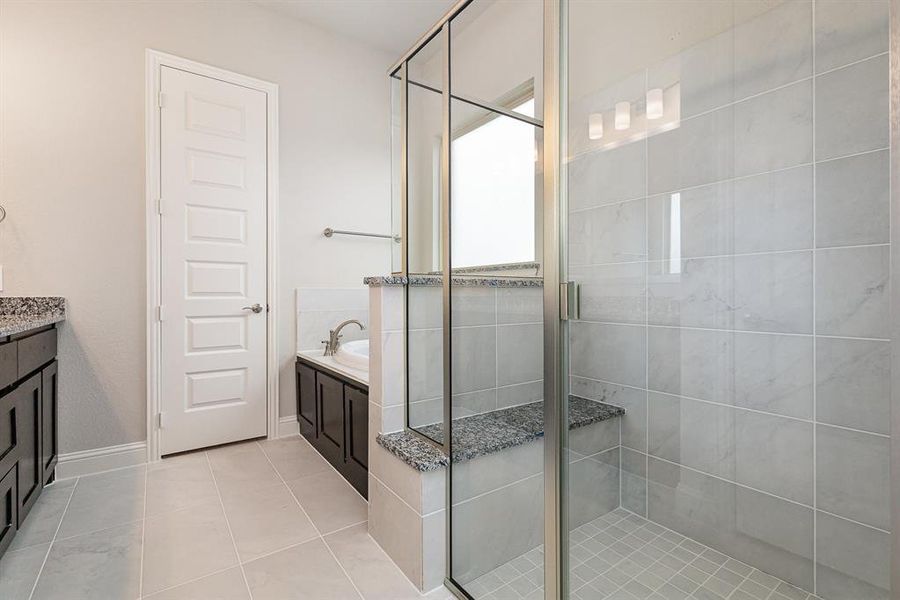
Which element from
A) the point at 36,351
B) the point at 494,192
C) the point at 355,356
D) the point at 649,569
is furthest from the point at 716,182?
the point at 36,351

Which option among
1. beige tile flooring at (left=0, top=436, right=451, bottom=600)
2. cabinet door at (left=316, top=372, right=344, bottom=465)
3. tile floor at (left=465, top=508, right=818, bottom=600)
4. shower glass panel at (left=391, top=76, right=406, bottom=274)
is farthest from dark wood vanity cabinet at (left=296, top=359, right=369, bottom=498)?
tile floor at (left=465, top=508, right=818, bottom=600)

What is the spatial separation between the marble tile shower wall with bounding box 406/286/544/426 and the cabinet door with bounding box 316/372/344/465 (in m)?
0.73

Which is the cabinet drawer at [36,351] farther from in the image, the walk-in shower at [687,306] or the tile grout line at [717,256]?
the tile grout line at [717,256]

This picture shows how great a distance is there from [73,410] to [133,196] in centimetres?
119

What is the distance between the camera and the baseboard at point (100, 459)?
2271mm

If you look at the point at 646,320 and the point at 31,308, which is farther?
the point at 31,308

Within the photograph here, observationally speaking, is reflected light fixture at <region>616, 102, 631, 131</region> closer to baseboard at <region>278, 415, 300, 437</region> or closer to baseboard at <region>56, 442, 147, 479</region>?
baseboard at <region>278, 415, 300, 437</region>

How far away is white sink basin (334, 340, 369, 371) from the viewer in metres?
2.29

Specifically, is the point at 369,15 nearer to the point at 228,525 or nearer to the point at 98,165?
the point at 98,165

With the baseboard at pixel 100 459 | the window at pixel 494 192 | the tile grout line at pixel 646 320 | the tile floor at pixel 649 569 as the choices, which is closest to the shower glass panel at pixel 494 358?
the window at pixel 494 192

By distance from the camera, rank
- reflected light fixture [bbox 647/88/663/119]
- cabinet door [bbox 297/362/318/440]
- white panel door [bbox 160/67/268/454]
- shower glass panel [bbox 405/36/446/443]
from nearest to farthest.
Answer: reflected light fixture [bbox 647/88/663/119] < shower glass panel [bbox 405/36/446/443] < white panel door [bbox 160/67/268/454] < cabinet door [bbox 297/362/318/440]

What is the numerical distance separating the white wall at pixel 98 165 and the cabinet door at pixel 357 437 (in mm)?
990

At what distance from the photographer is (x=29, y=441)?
67.9 inches

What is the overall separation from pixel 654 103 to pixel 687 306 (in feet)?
1.66
